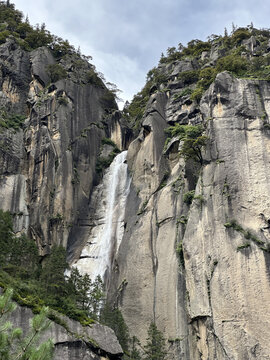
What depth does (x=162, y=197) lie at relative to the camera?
128ft

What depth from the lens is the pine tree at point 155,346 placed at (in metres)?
27.5

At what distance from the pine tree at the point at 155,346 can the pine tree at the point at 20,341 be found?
1727cm

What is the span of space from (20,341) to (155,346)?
58.7 feet

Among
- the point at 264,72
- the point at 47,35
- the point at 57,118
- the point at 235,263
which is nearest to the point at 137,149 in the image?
the point at 57,118

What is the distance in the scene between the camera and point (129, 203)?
43.2 meters

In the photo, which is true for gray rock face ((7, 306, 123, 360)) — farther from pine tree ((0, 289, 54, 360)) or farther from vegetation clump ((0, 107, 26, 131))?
vegetation clump ((0, 107, 26, 131))

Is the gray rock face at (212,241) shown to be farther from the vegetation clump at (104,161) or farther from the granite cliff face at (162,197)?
the vegetation clump at (104,161)

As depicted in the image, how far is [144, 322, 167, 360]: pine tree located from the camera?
27517mm

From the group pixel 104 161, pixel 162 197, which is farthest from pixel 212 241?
pixel 104 161

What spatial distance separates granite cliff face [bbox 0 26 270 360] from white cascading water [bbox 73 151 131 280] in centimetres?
17

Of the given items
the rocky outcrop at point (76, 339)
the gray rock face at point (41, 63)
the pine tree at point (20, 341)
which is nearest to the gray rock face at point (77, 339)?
the rocky outcrop at point (76, 339)

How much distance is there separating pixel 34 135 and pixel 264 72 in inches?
1019

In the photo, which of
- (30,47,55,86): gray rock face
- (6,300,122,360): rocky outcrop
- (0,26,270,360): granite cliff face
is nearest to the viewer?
(6,300,122,360): rocky outcrop

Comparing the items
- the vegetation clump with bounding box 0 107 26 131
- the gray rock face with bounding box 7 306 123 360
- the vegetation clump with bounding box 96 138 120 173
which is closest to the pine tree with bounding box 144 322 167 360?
the gray rock face with bounding box 7 306 123 360
